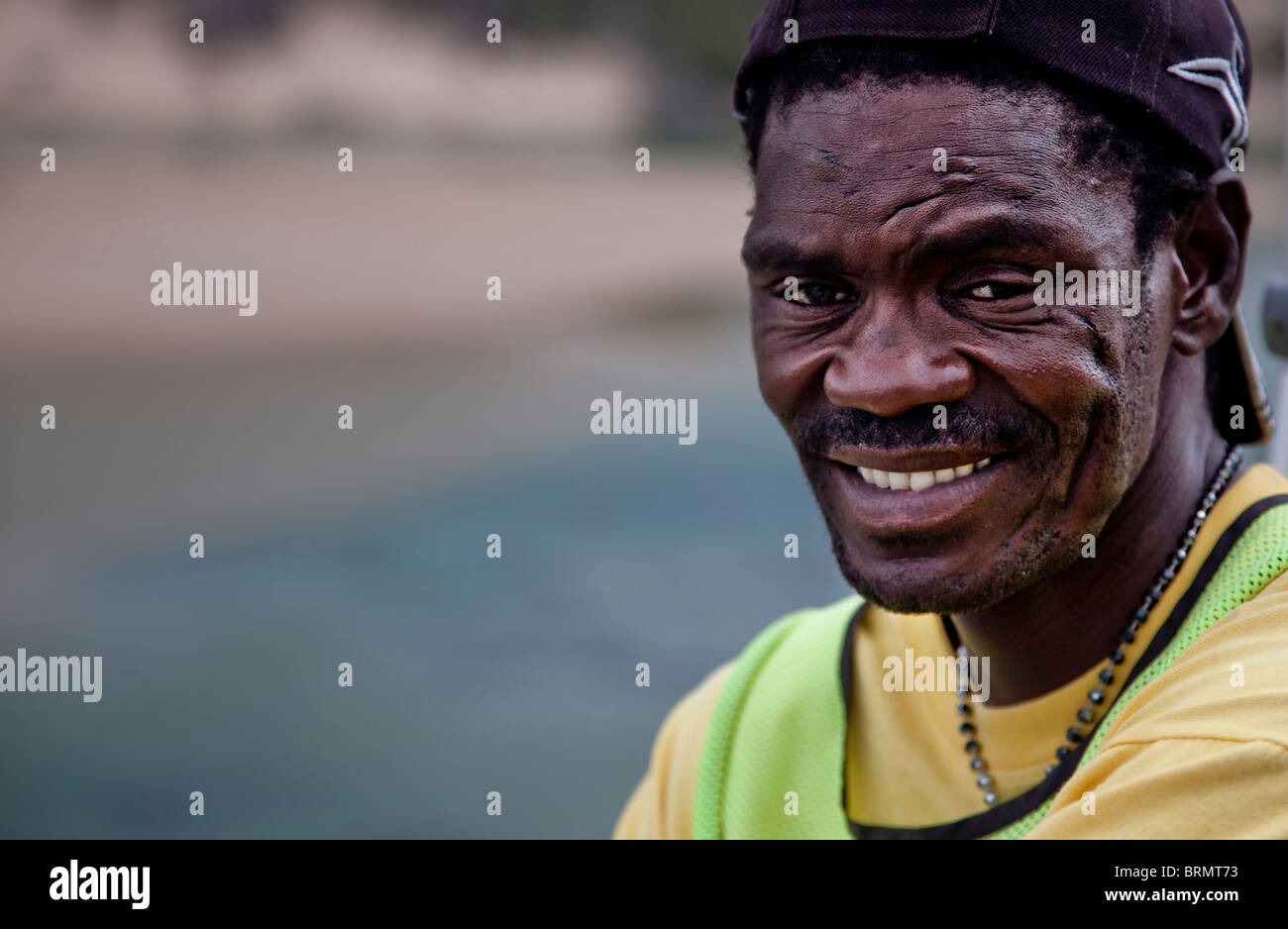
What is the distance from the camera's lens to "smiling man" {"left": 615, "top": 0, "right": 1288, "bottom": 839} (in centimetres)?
183

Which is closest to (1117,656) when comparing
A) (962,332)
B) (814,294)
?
(962,332)

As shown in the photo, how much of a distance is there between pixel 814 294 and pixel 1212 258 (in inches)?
23.4

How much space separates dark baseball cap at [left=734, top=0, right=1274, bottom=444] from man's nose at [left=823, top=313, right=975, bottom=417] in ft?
1.24

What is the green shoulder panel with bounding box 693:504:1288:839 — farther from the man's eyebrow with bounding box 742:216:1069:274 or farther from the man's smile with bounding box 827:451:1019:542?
the man's eyebrow with bounding box 742:216:1069:274

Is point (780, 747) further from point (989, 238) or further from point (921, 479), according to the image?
point (989, 238)

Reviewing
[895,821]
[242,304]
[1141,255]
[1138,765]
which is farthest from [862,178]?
[242,304]

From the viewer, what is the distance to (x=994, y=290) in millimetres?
1852

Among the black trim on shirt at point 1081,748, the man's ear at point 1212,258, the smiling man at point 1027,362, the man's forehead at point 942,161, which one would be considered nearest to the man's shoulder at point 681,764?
the smiling man at point 1027,362

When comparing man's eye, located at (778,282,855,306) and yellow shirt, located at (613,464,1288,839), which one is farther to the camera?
man's eye, located at (778,282,855,306)

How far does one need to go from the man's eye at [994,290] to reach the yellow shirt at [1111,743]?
1.62 feet

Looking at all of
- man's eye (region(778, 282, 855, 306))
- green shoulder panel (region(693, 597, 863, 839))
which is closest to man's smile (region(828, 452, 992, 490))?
man's eye (region(778, 282, 855, 306))

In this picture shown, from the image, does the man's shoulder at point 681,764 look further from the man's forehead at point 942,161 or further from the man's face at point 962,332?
the man's forehead at point 942,161

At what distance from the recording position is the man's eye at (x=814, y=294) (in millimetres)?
1959

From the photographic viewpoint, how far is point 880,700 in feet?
7.47
